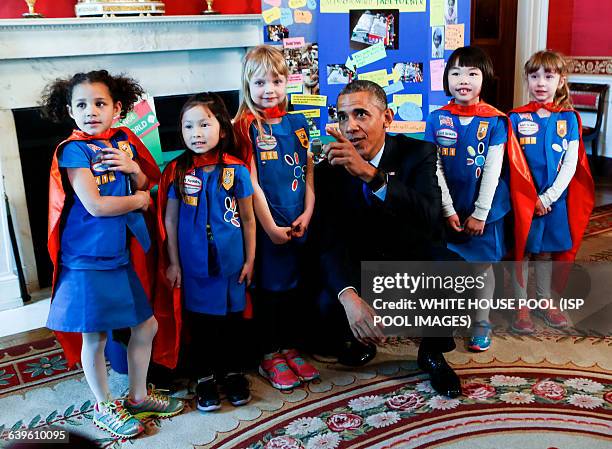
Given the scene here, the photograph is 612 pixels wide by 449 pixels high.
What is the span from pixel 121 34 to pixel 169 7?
0.41 m

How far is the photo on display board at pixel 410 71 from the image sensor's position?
12.4 feet

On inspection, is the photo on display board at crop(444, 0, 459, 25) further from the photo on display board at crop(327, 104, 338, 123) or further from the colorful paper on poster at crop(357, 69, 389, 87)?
the photo on display board at crop(327, 104, 338, 123)

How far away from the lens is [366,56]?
3701 mm

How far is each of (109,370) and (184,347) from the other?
368 millimetres

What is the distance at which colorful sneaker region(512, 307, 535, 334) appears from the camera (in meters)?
2.69

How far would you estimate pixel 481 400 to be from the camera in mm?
2184

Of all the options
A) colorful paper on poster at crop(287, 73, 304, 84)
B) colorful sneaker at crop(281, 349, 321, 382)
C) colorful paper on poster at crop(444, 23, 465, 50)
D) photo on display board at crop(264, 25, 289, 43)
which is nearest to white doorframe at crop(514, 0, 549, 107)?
colorful paper on poster at crop(444, 23, 465, 50)

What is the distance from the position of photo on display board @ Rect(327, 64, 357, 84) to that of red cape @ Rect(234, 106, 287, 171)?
4.62ft

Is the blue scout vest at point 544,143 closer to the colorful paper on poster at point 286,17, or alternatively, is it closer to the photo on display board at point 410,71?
the photo on display board at point 410,71

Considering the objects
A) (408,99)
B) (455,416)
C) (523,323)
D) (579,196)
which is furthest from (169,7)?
(455,416)

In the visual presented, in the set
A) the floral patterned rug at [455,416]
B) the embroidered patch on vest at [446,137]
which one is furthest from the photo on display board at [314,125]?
the floral patterned rug at [455,416]

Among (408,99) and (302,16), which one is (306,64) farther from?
(408,99)

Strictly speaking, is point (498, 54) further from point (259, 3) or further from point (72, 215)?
point (72, 215)

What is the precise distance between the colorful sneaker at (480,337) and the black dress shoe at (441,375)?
29 centimetres
